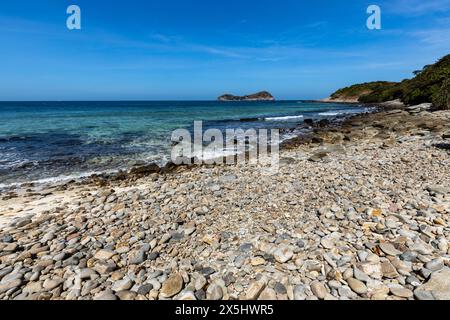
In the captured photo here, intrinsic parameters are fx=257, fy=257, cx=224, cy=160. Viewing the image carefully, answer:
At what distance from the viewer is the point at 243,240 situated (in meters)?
4.71

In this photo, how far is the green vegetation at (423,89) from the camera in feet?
86.8

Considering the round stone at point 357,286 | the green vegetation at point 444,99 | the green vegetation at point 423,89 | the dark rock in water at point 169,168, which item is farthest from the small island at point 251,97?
the round stone at point 357,286

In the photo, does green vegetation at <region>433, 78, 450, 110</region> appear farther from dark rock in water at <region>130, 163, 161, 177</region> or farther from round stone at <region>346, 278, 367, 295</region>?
round stone at <region>346, 278, 367, 295</region>

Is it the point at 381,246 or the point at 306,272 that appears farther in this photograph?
the point at 381,246

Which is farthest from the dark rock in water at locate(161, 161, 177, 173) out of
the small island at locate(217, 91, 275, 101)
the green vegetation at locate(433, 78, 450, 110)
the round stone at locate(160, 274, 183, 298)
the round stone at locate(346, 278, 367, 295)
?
the small island at locate(217, 91, 275, 101)

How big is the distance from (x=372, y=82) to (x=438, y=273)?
127 meters

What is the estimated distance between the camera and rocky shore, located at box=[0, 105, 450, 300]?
11.7 feet

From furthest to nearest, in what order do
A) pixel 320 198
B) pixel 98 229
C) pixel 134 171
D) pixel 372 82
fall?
pixel 372 82
pixel 134 171
pixel 320 198
pixel 98 229

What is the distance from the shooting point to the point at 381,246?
4.18 m

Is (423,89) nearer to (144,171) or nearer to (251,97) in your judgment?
(144,171)

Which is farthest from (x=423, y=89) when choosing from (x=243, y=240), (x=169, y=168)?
(x=243, y=240)
